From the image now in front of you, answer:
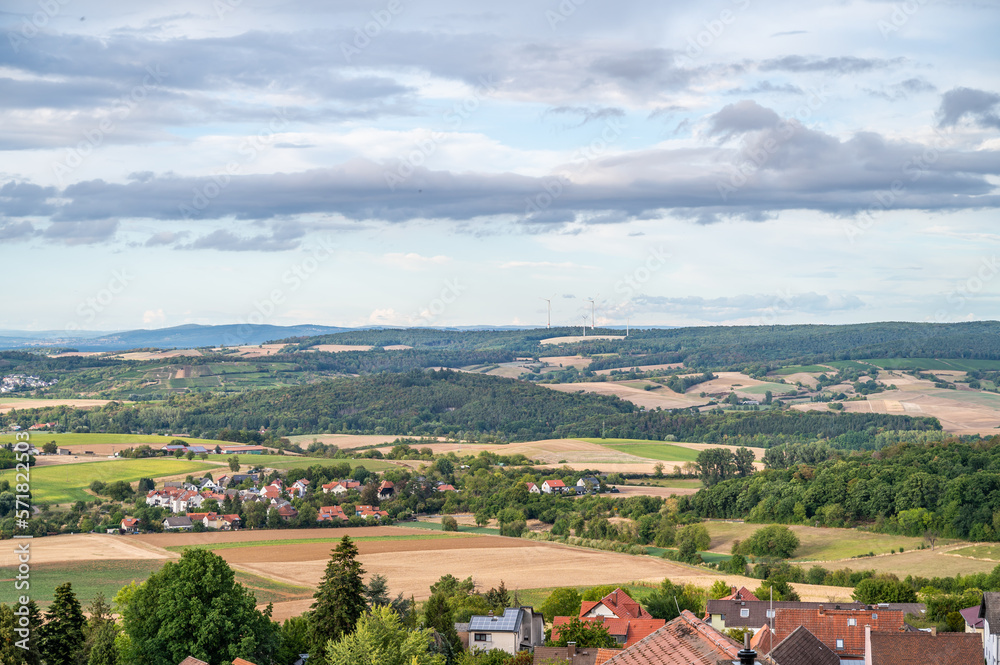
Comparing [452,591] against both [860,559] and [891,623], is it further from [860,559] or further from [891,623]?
[860,559]

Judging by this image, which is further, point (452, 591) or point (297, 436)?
point (297, 436)

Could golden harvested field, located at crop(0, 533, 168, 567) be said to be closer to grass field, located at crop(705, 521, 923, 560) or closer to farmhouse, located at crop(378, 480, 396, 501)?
farmhouse, located at crop(378, 480, 396, 501)

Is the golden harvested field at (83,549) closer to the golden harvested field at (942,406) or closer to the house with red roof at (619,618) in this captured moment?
the house with red roof at (619,618)

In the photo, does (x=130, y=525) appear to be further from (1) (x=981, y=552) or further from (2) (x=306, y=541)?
(1) (x=981, y=552)

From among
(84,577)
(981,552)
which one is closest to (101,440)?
(84,577)

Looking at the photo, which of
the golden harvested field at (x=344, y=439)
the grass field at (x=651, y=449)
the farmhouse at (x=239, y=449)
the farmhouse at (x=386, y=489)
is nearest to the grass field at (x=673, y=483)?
the grass field at (x=651, y=449)

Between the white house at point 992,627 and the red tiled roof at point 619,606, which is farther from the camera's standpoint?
the red tiled roof at point 619,606

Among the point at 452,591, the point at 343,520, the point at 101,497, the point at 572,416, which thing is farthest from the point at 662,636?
the point at 572,416
